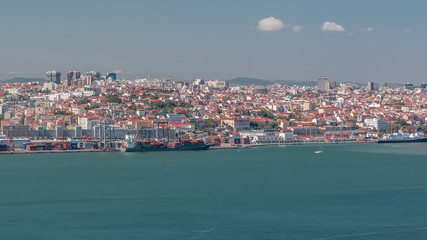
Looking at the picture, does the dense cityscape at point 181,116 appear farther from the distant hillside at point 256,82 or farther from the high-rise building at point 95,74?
the distant hillside at point 256,82

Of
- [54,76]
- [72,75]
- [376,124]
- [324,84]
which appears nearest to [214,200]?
[376,124]

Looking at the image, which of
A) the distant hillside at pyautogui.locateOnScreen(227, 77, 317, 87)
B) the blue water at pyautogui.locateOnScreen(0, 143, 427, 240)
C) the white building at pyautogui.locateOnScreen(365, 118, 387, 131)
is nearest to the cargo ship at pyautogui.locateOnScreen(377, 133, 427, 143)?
the white building at pyautogui.locateOnScreen(365, 118, 387, 131)

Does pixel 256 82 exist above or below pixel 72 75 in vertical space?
above

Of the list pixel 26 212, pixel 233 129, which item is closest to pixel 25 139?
pixel 233 129

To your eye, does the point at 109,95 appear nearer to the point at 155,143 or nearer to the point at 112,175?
the point at 155,143

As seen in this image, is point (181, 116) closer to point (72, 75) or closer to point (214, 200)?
point (72, 75)

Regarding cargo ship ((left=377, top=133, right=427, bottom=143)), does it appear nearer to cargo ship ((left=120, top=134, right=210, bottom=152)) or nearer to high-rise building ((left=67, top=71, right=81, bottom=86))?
cargo ship ((left=120, top=134, right=210, bottom=152))
